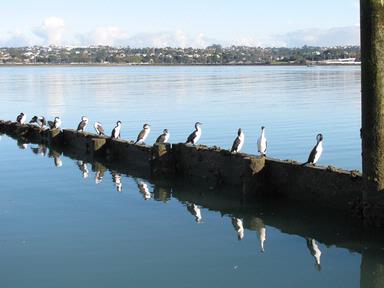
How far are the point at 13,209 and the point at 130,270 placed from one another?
20.5ft

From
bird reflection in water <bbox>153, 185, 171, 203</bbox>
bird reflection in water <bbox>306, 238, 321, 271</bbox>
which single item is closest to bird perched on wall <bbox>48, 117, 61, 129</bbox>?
bird reflection in water <bbox>153, 185, 171, 203</bbox>

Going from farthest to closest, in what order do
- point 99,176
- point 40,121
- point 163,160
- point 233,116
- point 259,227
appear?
point 233,116
point 40,121
point 99,176
point 163,160
point 259,227

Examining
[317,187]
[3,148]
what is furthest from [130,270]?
[3,148]

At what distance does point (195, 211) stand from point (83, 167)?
8.62 meters

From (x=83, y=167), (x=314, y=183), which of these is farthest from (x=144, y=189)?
(x=314, y=183)

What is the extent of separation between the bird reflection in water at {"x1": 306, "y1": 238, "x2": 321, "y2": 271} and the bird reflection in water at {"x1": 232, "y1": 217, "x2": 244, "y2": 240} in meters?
1.51

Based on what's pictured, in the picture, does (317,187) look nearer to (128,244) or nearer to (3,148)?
(128,244)

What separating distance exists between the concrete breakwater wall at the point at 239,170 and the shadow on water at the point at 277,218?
0.87 ft

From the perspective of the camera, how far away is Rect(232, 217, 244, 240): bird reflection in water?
48.7 feet

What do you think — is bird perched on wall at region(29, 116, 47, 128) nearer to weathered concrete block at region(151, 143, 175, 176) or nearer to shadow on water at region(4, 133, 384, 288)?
shadow on water at region(4, 133, 384, 288)

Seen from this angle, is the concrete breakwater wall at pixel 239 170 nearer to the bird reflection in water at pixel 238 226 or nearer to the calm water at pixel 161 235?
the calm water at pixel 161 235

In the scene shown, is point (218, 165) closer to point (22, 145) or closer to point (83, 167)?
point (83, 167)

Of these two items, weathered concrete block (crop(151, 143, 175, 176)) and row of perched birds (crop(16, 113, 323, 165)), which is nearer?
row of perched birds (crop(16, 113, 323, 165))

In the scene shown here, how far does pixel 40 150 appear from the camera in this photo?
30.0 metres
